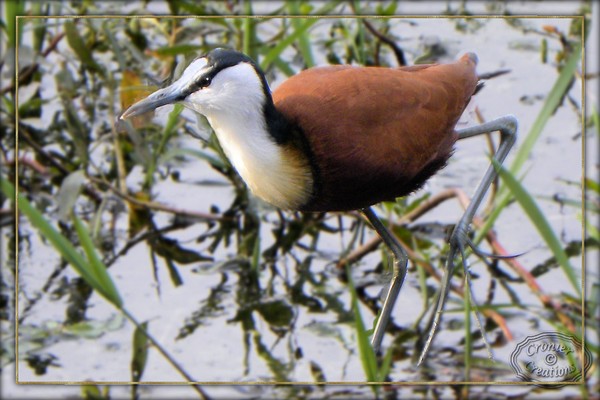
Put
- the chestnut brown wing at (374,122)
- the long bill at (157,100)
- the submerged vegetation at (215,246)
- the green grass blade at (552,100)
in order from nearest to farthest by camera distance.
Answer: the long bill at (157,100) < the chestnut brown wing at (374,122) < the green grass blade at (552,100) < the submerged vegetation at (215,246)

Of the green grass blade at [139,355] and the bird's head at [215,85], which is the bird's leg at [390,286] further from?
the green grass blade at [139,355]

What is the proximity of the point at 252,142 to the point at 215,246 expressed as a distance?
0.83 metres

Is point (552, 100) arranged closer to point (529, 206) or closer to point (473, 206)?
point (529, 206)

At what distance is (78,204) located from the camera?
57.4 inches

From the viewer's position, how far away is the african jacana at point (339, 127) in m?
0.58

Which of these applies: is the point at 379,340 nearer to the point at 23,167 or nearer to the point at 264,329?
the point at 264,329

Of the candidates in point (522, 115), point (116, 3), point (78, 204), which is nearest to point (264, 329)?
point (78, 204)

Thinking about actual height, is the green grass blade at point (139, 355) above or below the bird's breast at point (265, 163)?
below

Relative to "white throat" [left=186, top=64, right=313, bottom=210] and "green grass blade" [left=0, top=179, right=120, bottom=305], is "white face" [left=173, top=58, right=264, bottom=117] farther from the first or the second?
"green grass blade" [left=0, top=179, right=120, bottom=305]

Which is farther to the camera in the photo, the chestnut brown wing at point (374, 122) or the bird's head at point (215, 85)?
the chestnut brown wing at point (374, 122)

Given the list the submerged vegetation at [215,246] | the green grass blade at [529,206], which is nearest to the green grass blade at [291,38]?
the submerged vegetation at [215,246]

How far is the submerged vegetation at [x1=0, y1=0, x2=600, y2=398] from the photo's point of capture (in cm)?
109

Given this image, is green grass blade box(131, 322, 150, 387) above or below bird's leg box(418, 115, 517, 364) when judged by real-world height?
below

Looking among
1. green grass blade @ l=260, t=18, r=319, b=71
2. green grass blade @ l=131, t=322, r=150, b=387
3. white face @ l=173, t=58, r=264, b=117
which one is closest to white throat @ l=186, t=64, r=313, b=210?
white face @ l=173, t=58, r=264, b=117
